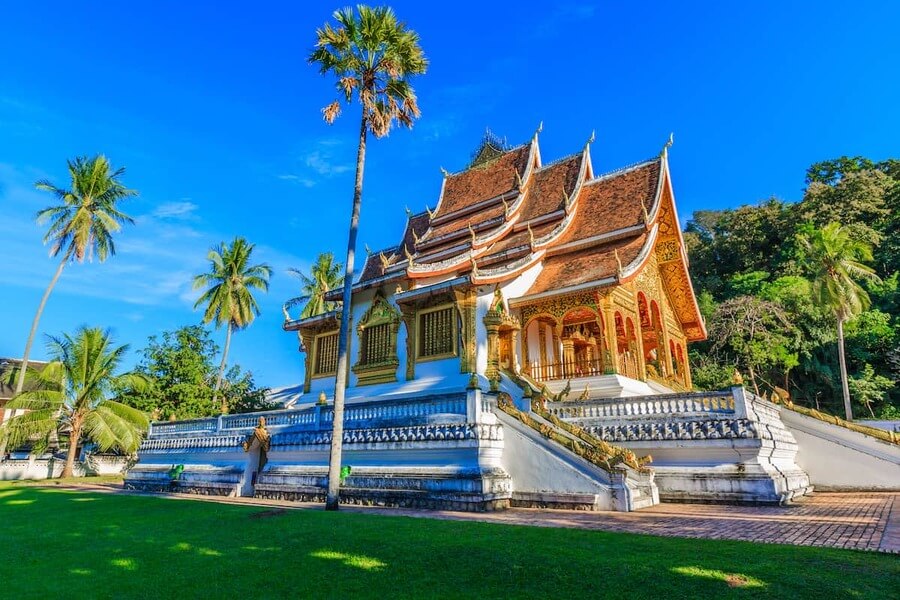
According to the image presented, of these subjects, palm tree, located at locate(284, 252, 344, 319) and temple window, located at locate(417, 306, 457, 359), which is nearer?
temple window, located at locate(417, 306, 457, 359)

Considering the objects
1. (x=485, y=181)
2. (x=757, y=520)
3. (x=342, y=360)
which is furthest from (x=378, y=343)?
(x=757, y=520)

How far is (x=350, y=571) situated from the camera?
16.1 feet

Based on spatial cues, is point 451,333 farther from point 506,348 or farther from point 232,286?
point 232,286

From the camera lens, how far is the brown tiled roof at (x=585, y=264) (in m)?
15.9

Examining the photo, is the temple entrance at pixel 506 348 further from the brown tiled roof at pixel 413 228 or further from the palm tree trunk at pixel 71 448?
the palm tree trunk at pixel 71 448

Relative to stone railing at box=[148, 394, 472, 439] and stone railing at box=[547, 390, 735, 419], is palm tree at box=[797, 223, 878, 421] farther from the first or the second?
stone railing at box=[148, 394, 472, 439]

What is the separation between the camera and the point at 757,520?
7.95 metres

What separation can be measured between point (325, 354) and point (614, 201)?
39.2 feet

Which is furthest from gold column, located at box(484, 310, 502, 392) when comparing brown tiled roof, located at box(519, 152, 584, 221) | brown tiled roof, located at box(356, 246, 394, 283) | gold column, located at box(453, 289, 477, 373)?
brown tiled roof, located at box(356, 246, 394, 283)

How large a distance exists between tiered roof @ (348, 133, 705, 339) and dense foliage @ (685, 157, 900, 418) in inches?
A: 232

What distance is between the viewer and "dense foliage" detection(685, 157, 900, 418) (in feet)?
83.6

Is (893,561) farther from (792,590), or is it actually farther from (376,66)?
(376,66)

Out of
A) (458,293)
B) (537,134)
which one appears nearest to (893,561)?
(458,293)

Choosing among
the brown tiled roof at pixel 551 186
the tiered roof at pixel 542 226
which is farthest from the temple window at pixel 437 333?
the brown tiled roof at pixel 551 186
